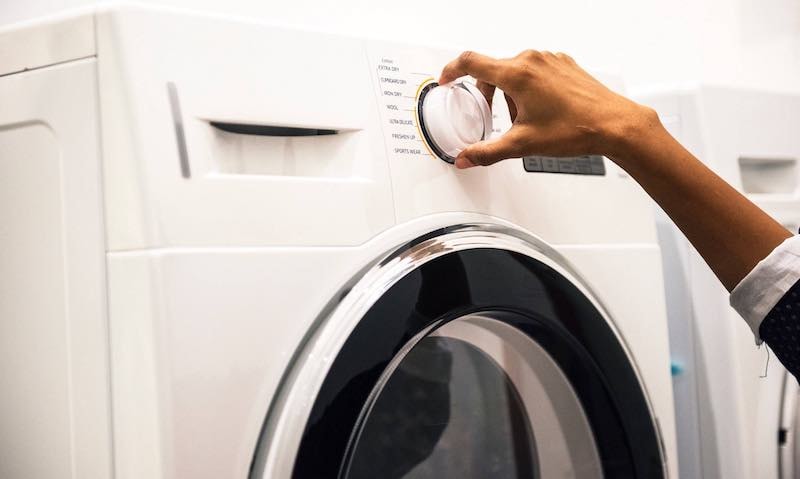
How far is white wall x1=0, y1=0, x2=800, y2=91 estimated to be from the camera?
1.11m

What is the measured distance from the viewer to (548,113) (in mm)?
652

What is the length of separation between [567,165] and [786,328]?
0.24 m

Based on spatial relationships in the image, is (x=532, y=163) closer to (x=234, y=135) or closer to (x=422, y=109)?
(x=422, y=109)

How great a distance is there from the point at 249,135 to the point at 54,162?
140 mm

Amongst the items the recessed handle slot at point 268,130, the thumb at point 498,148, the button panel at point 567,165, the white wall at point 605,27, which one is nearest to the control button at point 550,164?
the button panel at point 567,165

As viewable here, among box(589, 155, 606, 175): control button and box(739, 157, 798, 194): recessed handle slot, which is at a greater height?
box(739, 157, 798, 194): recessed handle slot

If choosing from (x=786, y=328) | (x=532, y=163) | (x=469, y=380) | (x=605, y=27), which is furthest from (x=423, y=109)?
(x=605, y=27)

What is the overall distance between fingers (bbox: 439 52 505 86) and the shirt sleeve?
0.83 feet

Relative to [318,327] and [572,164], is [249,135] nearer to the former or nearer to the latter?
[318,327]

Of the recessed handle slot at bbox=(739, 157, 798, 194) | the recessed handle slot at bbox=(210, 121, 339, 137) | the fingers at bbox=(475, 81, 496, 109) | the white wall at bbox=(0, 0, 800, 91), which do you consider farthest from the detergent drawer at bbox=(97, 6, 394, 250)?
the recessed handle slot at bbox=(739, 157, 798, 194)

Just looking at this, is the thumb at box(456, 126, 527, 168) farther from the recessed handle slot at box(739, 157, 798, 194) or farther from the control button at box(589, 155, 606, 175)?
the recessed handle slot at box(739, 157, 798, 194)

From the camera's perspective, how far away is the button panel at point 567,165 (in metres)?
0.75

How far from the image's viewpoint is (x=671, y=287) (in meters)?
1.01

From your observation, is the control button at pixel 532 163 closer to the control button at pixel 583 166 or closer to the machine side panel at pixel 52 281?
the control button at pixel 583 166
